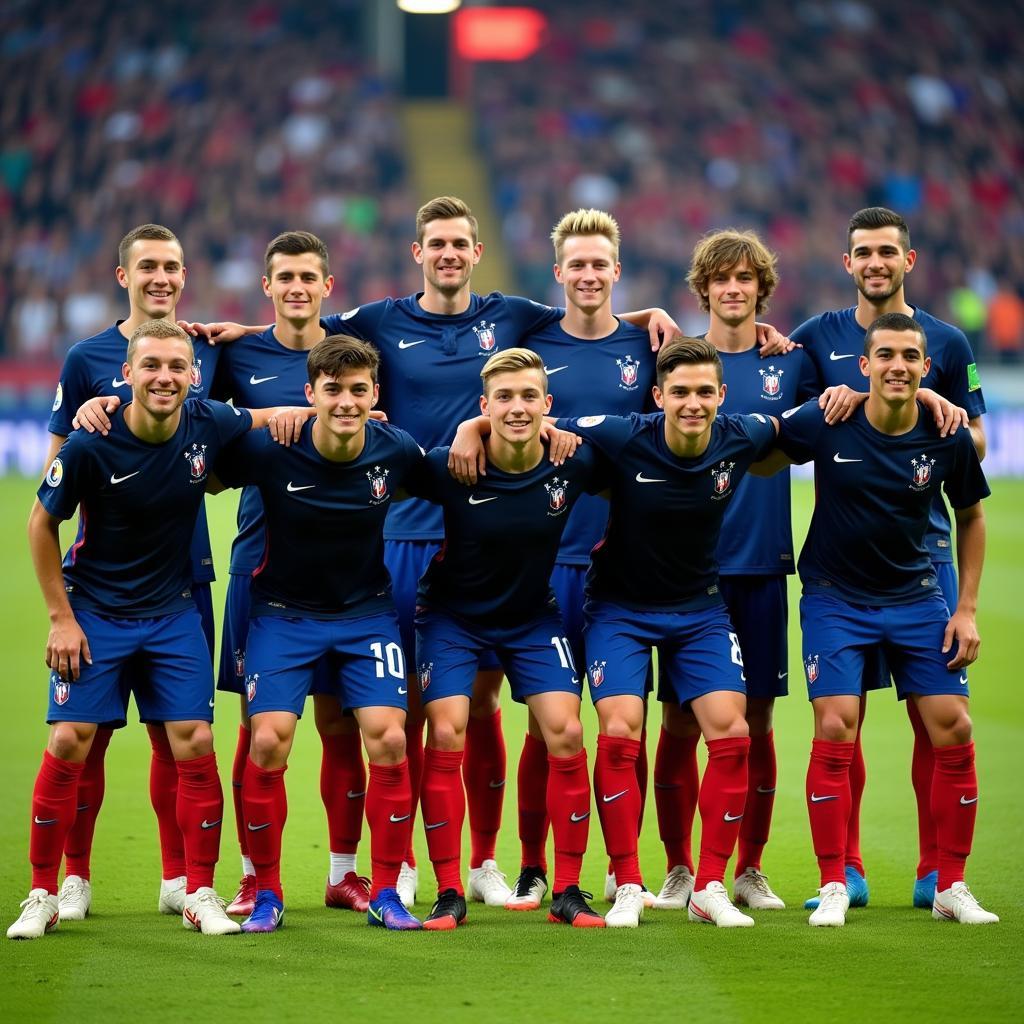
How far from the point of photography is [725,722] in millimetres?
5438

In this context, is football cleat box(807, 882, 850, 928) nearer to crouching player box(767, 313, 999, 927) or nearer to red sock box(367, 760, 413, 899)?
crouching player box(767, 313, 999, 927)

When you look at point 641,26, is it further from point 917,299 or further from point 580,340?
point 580,340

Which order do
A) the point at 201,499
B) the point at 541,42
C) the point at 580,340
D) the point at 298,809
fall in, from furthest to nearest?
the point at 541,42 → the point at 298,809 → the point at 580,340 → the point at 201,499

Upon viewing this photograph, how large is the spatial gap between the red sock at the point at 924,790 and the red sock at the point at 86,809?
294cm

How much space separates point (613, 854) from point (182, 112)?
25428mm

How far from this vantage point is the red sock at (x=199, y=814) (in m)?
5.38

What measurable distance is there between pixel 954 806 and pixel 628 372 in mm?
2008

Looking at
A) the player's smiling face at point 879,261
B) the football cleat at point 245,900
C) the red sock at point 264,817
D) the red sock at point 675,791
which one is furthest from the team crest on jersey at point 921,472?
the football cleat at point 245,900

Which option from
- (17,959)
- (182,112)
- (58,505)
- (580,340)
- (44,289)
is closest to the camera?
(17,959)

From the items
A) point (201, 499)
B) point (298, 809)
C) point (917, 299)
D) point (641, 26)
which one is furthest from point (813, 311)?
point (201, 499)

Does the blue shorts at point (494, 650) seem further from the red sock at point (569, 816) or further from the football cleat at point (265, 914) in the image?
the football cleat at point (265, 914)

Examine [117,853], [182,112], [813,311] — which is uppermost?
[182,112]

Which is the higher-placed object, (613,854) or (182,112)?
(182,112)

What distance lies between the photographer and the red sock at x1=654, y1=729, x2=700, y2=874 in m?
5.88
